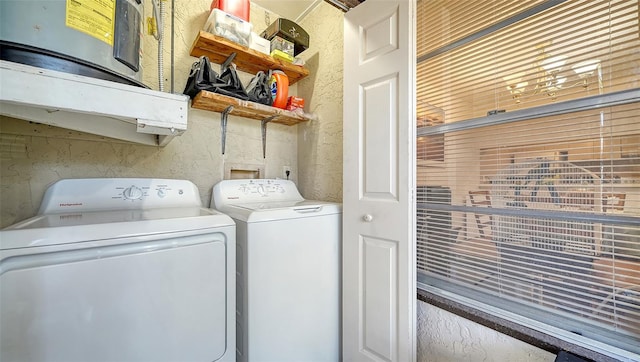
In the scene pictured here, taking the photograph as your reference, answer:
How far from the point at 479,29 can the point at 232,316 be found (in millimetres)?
1748

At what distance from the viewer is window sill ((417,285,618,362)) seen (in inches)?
33.3

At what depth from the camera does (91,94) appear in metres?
0.75

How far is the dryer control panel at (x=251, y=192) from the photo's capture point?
1.68 m

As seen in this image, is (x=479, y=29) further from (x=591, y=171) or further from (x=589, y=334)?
(x=589, y=334)

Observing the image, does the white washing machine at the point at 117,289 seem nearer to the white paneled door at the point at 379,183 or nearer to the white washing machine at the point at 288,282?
the white washing machine at the point at 288,282

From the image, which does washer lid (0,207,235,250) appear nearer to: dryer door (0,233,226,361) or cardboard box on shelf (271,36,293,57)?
dryer door (0,233,226,361)

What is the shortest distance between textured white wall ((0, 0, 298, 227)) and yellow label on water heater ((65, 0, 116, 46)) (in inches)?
32.3

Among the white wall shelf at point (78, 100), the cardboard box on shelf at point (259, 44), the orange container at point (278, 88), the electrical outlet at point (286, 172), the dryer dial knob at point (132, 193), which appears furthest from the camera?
the electrical outlet at point (286, 172)

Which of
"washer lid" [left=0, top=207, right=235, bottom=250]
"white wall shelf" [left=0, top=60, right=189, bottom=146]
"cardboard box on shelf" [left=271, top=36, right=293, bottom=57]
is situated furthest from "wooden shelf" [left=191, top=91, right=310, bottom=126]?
"washer lid" [left=0, top=207, right=235, bottom=250]

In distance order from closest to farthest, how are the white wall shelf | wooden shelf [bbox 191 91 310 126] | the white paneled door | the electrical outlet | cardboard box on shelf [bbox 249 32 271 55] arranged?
the white wall shelf < the white paneled door < wooden shelf [bbox 191 91 310 126] < cardboard box on shelf [bbox 249 32 271 55] < the electrical outlet

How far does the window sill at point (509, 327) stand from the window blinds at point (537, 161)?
6 centimetres

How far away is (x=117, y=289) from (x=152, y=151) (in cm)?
106

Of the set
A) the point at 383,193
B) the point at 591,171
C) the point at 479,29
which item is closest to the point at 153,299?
the point at 383,193

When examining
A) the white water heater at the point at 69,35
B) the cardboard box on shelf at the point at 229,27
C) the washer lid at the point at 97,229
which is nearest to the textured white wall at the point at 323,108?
the cardboard box on shelf at the point at 229,27
